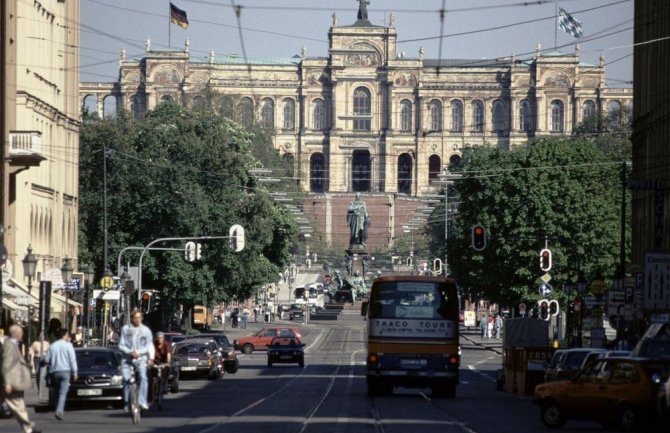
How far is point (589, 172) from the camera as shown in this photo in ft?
306

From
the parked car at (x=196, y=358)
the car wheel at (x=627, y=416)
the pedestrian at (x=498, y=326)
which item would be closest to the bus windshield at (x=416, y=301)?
the car wheel at (x=627, y=416)

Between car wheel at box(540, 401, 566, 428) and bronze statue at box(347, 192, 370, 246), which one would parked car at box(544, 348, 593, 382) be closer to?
car wheel at box(540, 401, 566, 428)

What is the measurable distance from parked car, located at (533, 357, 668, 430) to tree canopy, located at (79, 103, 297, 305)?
59636 millimetres

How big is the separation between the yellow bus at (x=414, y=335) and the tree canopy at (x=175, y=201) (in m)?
47.7

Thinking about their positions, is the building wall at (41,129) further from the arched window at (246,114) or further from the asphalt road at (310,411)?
the arched window at (246,114)

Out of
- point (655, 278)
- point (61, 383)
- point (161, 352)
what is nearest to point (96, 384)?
point (161, 352)

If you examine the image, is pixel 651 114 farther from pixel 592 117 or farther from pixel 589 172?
pixel 592 117

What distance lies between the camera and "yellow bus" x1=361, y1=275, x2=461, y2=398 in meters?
44.8

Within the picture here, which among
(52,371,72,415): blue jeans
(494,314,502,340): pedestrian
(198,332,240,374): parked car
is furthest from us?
(494,314,502,340): pedestrian

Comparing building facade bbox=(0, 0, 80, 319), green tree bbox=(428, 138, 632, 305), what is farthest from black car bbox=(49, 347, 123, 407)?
green tree bbox=(428, 138, 632, 305)

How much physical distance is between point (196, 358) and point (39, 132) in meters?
9.10

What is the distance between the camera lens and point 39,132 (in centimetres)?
6091

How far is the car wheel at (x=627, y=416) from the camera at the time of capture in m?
32.5

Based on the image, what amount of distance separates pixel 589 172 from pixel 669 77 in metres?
25.5
